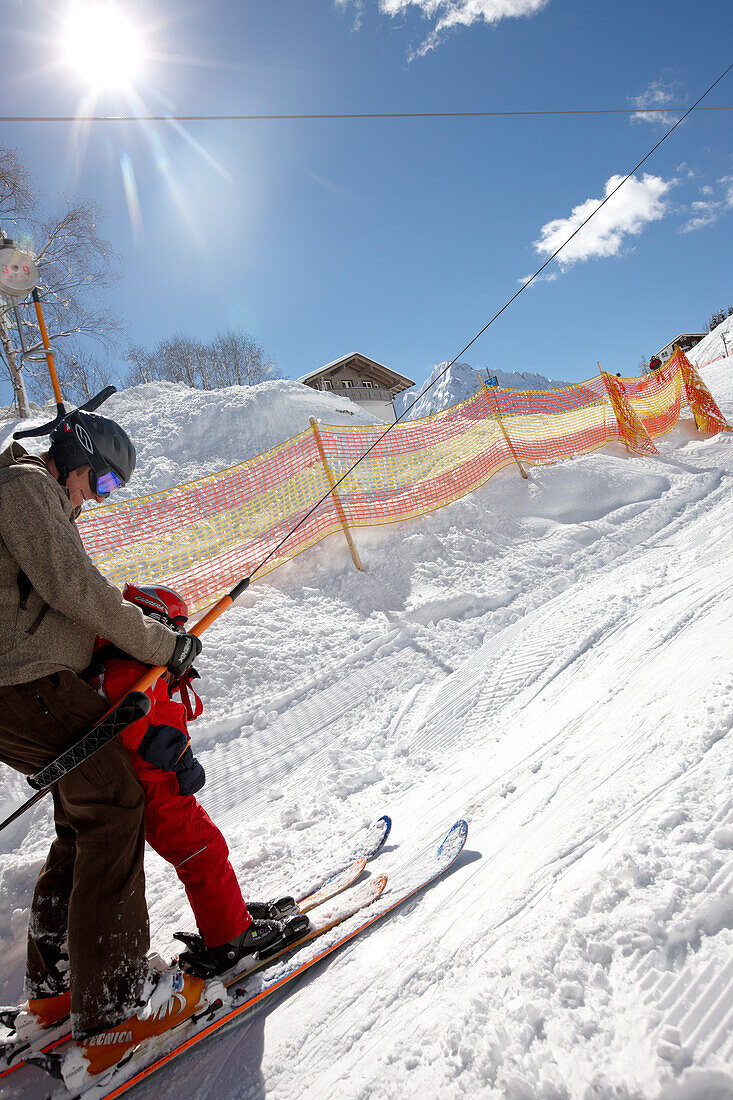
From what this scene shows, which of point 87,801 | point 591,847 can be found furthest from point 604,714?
point 87,801

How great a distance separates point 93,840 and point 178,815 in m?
0.32

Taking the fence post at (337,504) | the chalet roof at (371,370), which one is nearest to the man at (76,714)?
the fence post at (337,504)

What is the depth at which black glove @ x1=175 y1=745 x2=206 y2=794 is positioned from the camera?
206 centimetres

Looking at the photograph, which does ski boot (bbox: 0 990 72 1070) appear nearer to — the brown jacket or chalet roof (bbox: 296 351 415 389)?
the brown jacket

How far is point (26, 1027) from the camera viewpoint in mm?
1947

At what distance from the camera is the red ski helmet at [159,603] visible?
2402 millimetres

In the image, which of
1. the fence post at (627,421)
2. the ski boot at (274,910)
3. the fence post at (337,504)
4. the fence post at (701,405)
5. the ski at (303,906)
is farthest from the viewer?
the fence post at (701,405)

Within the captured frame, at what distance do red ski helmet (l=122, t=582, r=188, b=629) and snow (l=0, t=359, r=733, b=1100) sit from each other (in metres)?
1.58

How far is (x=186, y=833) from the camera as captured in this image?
6.65ft

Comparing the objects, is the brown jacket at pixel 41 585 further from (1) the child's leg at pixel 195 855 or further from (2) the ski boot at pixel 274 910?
(2) the ski boot at pixel 274 910

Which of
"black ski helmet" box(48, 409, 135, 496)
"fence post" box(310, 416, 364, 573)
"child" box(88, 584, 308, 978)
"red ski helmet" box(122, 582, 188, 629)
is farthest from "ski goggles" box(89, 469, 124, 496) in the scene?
"fence post" box(310, 416, 364, 573)

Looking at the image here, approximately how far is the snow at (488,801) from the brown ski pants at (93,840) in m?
0.37

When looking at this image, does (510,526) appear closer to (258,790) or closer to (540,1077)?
(258,790)

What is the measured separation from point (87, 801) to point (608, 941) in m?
1.71
